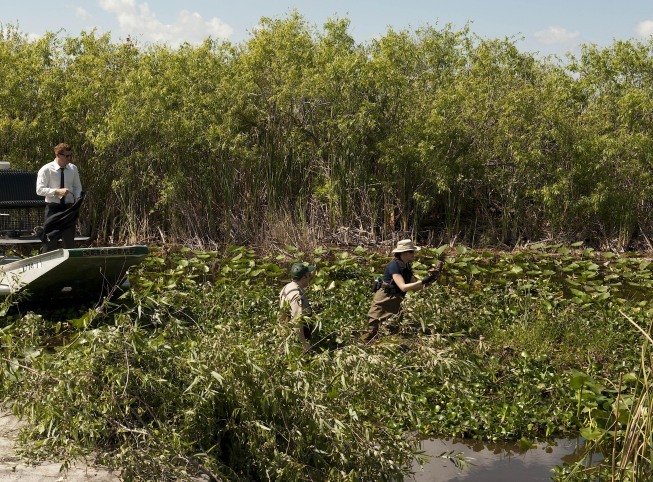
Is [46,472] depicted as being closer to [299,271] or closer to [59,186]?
[299,271]

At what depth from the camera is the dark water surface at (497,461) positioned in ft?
21.9

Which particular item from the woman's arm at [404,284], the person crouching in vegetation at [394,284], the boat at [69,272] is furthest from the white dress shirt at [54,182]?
the woman's arm at [404,284]

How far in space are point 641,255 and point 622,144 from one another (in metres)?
1.83

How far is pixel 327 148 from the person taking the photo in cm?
1592

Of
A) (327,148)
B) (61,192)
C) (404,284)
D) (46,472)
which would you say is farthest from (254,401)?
(327,148)

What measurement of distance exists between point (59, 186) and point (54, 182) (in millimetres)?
66

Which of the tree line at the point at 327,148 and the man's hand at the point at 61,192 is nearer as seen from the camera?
the man's hand at the point at 61,192

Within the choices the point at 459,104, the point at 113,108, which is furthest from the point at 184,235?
the point at 459,104

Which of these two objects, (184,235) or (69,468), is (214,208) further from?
(69,468)

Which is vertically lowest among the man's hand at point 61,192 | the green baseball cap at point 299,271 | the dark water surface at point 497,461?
the dark water surface at point 497,461

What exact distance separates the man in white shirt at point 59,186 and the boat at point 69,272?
499 mm

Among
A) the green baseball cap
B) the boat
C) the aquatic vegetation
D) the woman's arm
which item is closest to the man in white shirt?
the boat

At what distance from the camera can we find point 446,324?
9578mm

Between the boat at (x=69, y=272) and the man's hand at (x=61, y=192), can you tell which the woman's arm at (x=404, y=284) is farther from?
the man's hand at (x=61, y=192)
